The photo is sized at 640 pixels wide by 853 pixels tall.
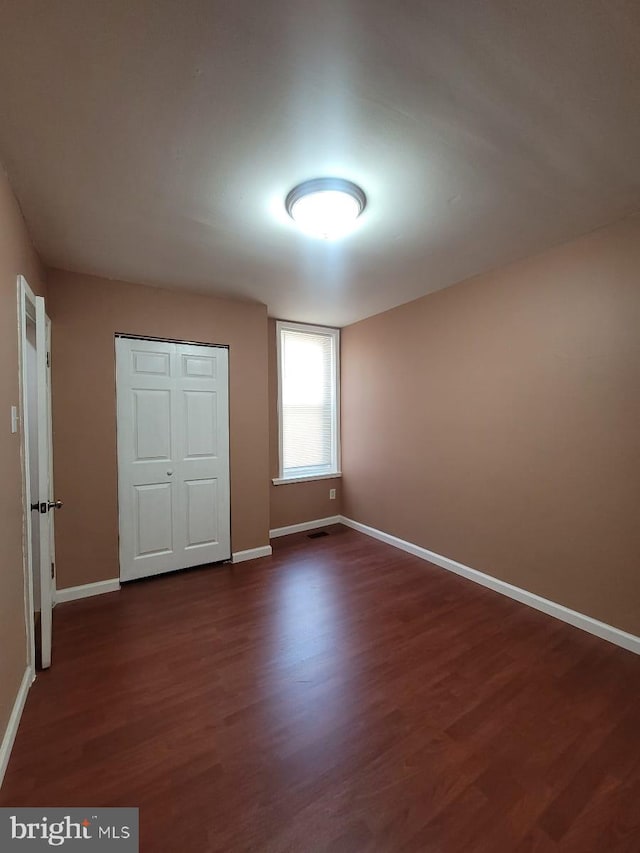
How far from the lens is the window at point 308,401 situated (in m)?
4.25

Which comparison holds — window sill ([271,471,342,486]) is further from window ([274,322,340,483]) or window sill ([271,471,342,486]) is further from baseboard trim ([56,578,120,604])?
baseboard trim ([56,578,120,604])

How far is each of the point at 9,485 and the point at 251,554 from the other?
2313 millimetres

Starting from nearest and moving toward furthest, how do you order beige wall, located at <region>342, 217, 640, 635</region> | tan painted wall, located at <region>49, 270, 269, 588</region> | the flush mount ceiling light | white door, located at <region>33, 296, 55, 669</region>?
the flush mount ceiling light → white door, located at <region>33, 296, 55, 669</region> → beige wall, located at <region>342, 217, 640, 635</region> → tan painted wall, located at <region>49, 270, 269, 588</region>

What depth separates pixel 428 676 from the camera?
1.95 metres

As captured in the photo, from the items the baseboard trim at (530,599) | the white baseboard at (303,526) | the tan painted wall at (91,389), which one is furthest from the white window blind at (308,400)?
the baseboard trim at (530,599)

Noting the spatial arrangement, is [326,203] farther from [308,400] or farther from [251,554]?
[251,554]

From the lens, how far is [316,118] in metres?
1.38

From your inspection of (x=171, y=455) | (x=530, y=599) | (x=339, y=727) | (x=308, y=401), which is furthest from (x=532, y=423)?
(x=171, y=455)

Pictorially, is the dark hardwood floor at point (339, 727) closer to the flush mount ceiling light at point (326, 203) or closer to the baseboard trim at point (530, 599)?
the baseboard trim at point (530, 599)

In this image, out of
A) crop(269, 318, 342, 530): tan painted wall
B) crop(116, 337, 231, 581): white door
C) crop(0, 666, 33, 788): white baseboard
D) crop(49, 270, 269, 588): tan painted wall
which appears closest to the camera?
crop(0, 666, 33, 788): white baseboard

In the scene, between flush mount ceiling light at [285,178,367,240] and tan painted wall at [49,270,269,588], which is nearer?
flush mount ceiling light at [285,178,367,240]

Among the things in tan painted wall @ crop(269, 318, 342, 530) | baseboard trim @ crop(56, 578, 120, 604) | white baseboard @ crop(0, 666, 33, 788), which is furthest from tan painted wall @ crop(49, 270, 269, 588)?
white baseboard @ crop(0, 666, 33, 788)

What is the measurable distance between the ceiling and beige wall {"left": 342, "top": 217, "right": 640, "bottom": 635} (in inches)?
15.5

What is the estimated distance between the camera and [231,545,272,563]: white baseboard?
3521 mm
